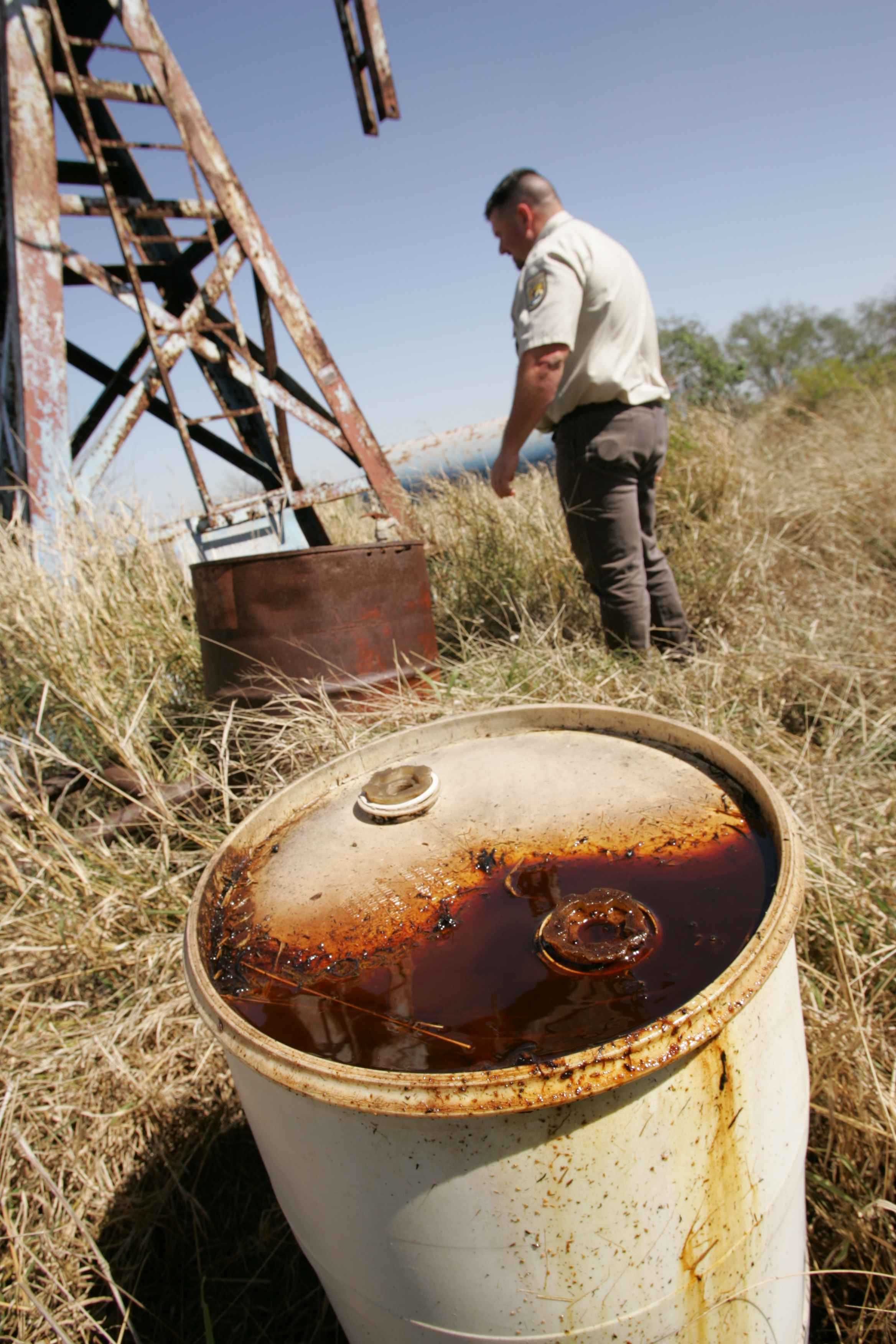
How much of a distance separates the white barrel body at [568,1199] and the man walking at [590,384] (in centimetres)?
241

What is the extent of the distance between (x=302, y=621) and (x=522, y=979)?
1.77m

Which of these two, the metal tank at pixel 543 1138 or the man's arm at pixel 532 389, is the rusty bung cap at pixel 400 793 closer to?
the metal tank at pixel 543 1138

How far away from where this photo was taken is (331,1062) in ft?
2.30

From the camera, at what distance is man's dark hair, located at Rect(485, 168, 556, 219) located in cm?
301

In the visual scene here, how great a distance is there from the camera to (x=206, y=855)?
85.2 inches

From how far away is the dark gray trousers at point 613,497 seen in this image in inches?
119

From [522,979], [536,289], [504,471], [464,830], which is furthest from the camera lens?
[504,471]

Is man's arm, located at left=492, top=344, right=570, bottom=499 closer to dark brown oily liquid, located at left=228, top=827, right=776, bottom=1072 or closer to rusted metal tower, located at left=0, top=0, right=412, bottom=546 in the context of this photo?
rusted metal tower, located at left=0, top=0, right=412, bottom=546

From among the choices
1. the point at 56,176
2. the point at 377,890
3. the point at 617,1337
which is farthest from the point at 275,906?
the point at 56,176

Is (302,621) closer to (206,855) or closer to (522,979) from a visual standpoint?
(206,855)

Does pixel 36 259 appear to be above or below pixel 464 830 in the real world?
above

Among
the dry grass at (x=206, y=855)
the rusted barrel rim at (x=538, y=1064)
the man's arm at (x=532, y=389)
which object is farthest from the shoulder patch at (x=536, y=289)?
the rusted barrel rim at (x=538, y=1064)

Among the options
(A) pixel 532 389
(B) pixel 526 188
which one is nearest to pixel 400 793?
(A) pixel 532 389

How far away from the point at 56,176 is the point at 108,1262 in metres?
4.39
